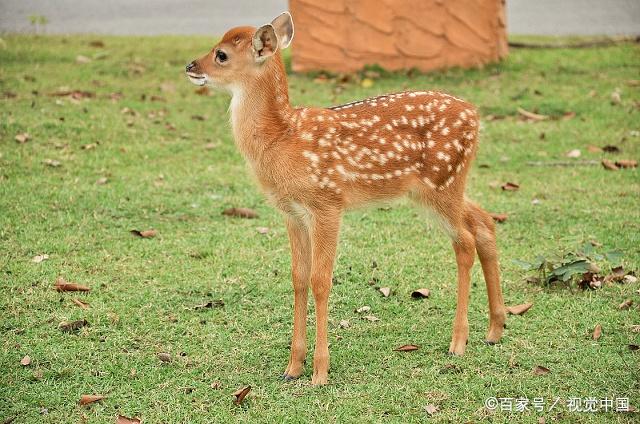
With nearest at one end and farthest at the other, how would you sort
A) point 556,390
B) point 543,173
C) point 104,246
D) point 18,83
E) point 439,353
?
point 556,390, point 439,353, point 104,246, point 543,173, point 18,83

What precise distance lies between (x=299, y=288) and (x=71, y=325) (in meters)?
1.50

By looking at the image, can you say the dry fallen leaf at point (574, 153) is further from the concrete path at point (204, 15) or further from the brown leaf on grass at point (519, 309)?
the concrete path at point (204, 15)

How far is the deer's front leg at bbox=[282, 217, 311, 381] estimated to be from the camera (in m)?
5.44

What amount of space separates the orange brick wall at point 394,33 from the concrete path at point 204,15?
128 inches

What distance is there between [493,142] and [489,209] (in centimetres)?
203

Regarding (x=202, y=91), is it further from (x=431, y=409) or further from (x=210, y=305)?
(x=431, y=409)

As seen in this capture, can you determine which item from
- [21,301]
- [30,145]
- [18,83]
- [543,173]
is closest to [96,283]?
[21,301]

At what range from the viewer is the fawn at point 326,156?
5.32m

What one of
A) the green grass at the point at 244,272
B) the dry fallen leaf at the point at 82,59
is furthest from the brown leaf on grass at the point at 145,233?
the dry fallen leaf at the point at 82,59

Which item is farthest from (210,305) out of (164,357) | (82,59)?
(82,59)

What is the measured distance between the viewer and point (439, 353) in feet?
18.7

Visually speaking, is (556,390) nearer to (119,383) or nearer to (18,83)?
(119,383)

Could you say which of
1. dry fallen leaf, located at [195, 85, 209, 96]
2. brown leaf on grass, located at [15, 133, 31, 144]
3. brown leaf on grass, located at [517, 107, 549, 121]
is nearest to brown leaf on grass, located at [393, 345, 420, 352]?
brown leaf on grass, located at [15, 133, 31, 144]

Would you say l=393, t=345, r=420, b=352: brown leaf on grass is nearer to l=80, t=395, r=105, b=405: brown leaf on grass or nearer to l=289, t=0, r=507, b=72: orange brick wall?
l=80, t=395, r=105, b=405: brown leaf on grass
